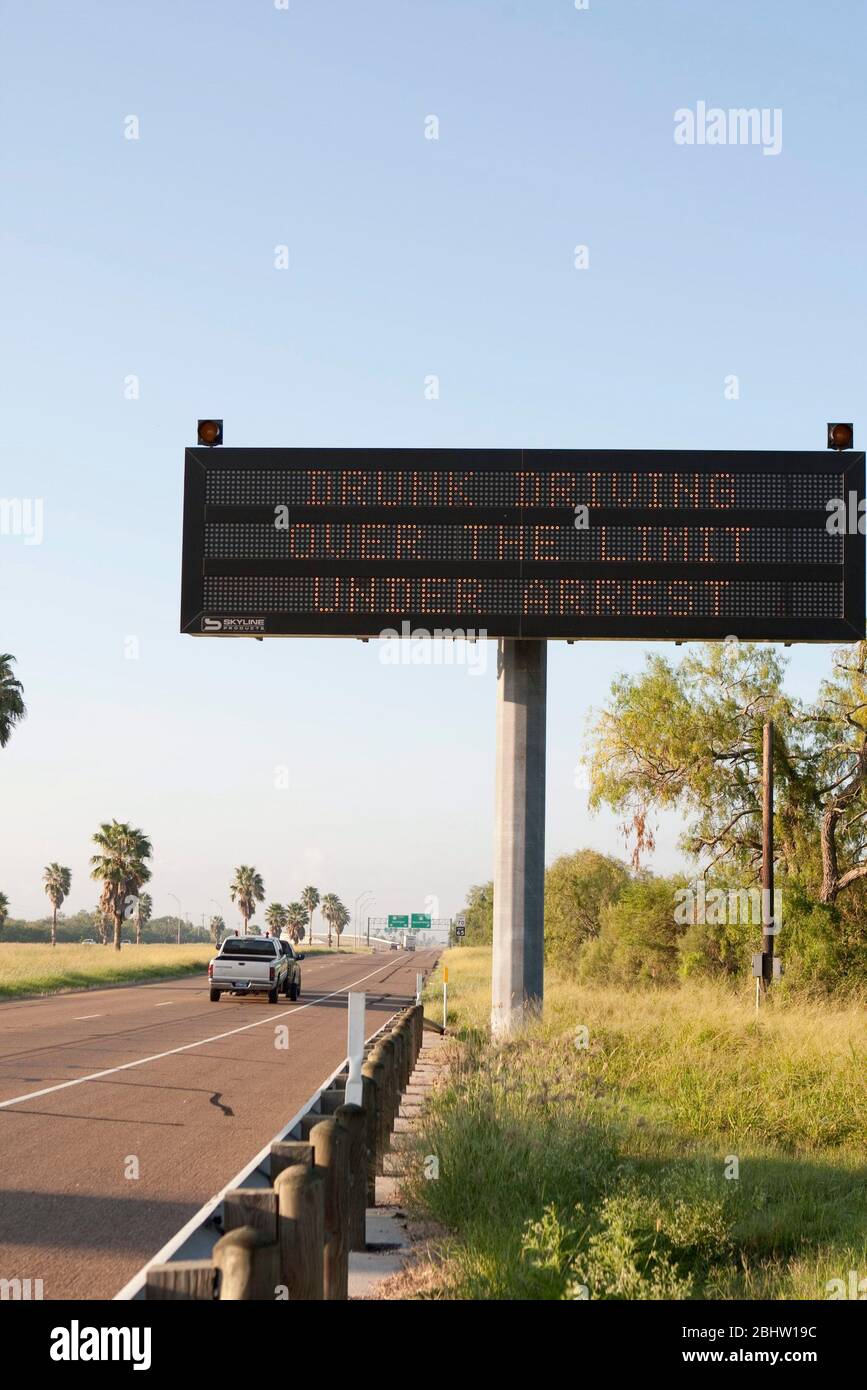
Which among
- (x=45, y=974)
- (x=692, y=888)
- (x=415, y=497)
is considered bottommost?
(x=45, y=974)

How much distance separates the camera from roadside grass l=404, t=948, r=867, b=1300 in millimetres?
7539

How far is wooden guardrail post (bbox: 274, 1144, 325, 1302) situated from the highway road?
277cm

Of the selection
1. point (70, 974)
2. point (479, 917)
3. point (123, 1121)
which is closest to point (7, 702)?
point (70, 974)

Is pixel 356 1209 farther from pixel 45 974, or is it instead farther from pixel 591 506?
pixel 45 974

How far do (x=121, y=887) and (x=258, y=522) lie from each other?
74886 mm

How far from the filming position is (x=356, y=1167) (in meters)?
7.45

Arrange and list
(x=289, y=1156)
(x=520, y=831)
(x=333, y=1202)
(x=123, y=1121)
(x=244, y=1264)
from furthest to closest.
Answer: (x=520, y=831) < (x=123, y=1121) < (x=333, y=1202) < (x=289, y=1156) < (x=244, y=1264)

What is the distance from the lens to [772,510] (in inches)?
733

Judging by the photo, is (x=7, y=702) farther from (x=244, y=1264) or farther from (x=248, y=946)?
(x=244, y=1264)

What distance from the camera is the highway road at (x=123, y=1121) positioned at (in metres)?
8.74

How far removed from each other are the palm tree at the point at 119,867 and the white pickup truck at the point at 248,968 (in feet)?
169

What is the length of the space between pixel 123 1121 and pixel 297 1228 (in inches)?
382
